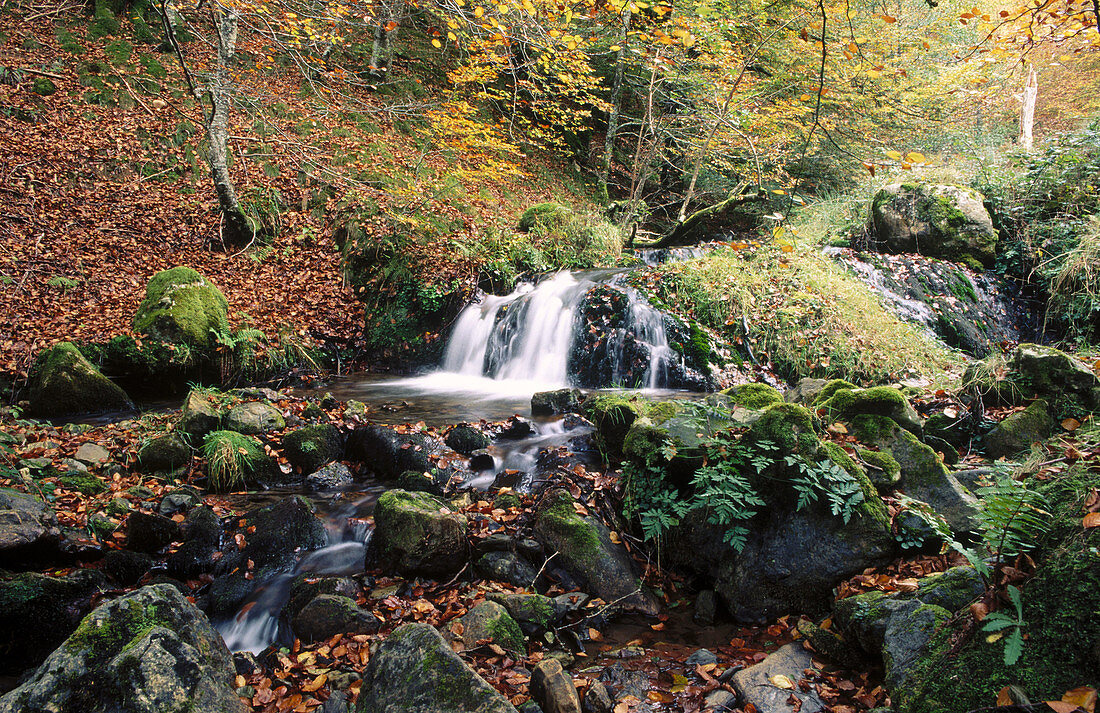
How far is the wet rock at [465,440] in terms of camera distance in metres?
5.60

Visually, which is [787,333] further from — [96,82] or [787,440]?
[96,82]

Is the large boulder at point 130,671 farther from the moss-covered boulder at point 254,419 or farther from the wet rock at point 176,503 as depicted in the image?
the moss-covered boulder at point 254,419

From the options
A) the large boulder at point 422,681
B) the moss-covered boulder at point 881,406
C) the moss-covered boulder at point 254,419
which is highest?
the moss-covered boulder at point 881,406

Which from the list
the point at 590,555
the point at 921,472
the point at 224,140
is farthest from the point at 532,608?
the point at 224,140

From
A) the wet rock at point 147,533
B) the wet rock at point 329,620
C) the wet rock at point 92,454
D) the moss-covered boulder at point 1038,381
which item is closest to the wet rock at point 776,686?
the wet rock at point 329,620

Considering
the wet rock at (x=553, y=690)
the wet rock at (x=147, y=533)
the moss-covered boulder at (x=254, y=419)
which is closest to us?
the wet rock at (x=553, y=690)

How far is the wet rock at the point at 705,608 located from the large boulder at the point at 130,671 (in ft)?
8.60

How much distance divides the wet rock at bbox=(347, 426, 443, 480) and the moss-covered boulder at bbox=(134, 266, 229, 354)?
3.74 m

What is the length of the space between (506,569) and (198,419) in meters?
3.91

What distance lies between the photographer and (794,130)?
1420 cm

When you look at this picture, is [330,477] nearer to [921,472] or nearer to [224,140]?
[921,472]

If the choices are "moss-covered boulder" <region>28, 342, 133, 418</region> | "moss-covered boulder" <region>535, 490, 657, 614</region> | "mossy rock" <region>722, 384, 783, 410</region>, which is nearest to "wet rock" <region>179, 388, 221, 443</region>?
"moss-covered boulder" <region>28, 342, 133, 418</region>

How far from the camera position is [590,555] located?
3695 millimetres

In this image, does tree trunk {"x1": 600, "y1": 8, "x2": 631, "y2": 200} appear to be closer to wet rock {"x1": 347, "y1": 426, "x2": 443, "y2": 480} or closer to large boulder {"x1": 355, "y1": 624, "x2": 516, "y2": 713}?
wet rock {"x1": 347, "y1": 426, "x2": 443, "y2": 480}
